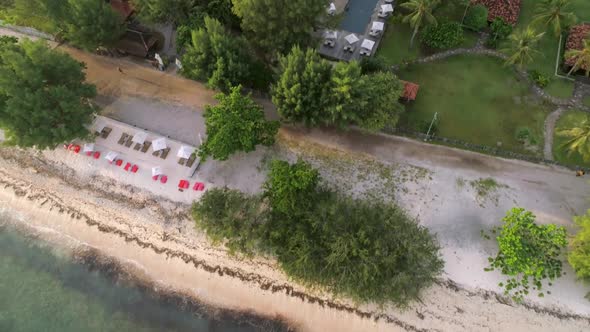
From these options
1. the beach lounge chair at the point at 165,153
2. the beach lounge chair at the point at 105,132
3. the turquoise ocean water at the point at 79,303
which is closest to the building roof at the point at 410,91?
the beach lounge chair at the point at 165,153

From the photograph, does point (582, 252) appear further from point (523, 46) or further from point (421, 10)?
point (421, 10)

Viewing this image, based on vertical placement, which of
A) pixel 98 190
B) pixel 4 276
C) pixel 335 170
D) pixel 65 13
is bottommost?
pixel 4 276

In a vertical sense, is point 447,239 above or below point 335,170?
below

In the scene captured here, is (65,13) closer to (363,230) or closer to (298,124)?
(298,124)

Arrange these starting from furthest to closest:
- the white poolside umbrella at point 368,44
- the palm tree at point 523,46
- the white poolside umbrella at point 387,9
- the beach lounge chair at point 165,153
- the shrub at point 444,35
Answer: the white poolside umbrella at point 387,9
the white poolside umbrella at point 368,44
the shrub at point 444,35
the beach lounge chair at point 165,153
the palm tree at point 523,46

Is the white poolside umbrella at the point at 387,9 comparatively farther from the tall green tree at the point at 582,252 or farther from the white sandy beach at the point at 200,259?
the tall green tree at the point at 582,252

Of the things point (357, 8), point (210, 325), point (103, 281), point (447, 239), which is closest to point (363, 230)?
point (447, 239)
